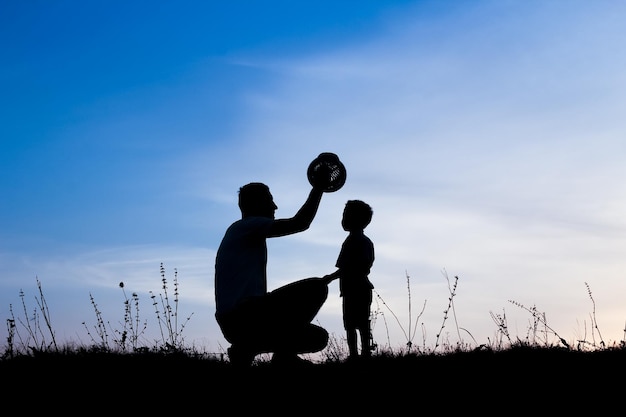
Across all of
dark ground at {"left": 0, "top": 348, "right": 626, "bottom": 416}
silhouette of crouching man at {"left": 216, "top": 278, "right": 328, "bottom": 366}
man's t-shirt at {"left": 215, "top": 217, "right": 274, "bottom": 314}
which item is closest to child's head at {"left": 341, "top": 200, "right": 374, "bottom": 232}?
dark ground at {"left": 0, "top": 348, "right": 626, "bottom": 416}

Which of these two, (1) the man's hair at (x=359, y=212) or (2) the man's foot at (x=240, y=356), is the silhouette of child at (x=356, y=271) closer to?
(1) the man's hair at (x=359, y=212)

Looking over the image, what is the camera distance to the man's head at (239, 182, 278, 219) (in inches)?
235

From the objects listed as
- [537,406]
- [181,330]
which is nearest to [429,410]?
[537,406]

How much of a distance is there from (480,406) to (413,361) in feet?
8.44

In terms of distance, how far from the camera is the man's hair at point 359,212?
30.9 ft

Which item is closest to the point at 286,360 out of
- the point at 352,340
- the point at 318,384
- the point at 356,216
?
the point at 318,384

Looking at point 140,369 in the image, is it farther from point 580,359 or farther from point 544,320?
point 544,320

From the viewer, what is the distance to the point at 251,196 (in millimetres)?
5984

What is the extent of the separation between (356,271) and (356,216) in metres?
0.76

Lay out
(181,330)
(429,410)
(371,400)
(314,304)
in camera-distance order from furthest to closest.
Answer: (181,330)
(314,304)
(371,400)
(429,410)

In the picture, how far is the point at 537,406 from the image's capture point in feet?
16.7

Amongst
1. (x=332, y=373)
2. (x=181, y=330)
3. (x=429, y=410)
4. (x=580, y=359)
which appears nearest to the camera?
(x=429, y=410)

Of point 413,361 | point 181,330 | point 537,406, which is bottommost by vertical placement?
point 537,406

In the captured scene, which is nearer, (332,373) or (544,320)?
(332,373)
